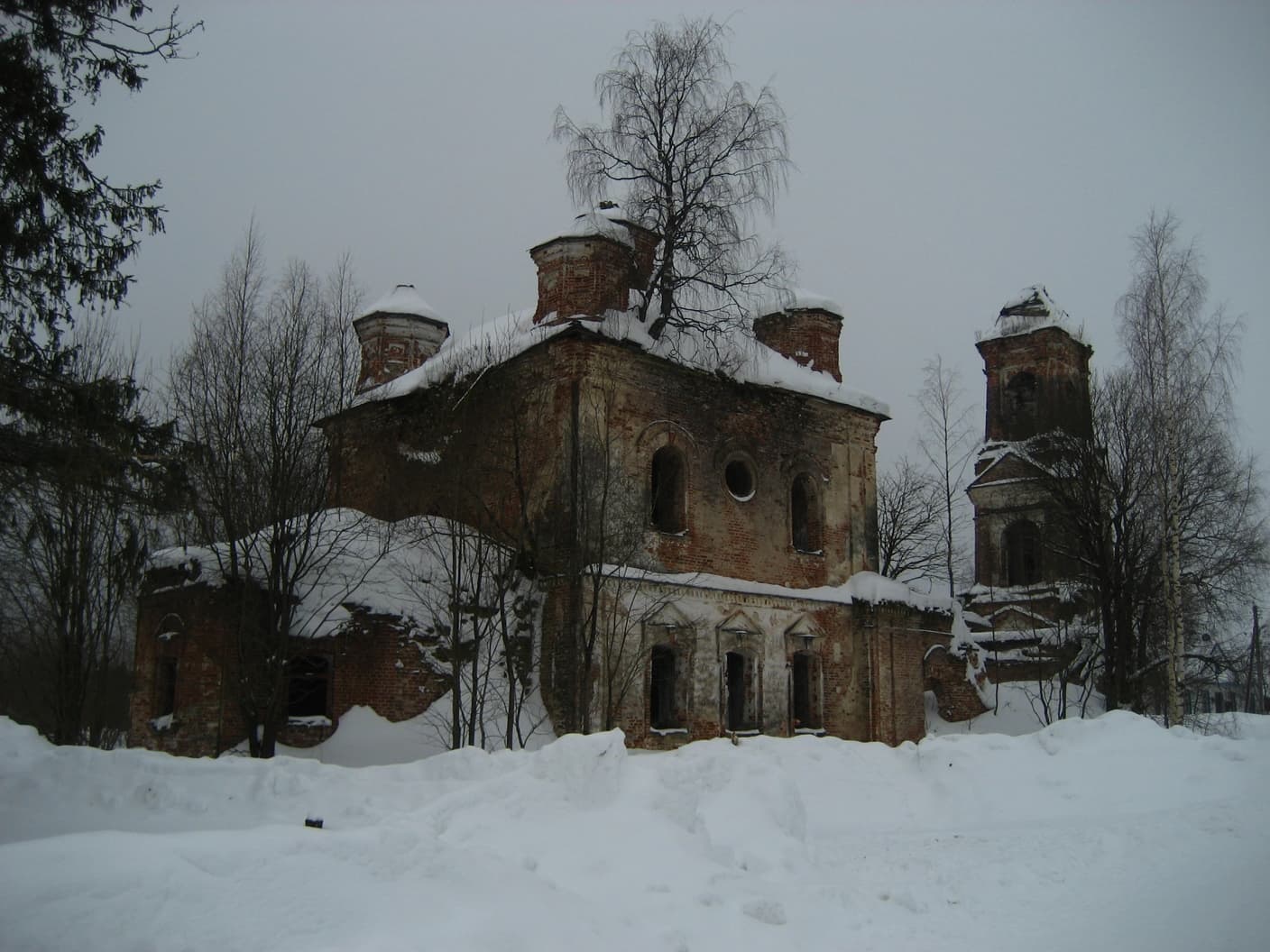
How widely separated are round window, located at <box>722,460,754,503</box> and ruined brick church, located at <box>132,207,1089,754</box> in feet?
0.12

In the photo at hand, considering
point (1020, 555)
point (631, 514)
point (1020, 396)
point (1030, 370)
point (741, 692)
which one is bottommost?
point (741, 692)

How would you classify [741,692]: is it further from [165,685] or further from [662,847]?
[662,847]

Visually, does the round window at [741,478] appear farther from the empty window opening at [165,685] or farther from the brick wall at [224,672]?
the empty window opening at [165,685]

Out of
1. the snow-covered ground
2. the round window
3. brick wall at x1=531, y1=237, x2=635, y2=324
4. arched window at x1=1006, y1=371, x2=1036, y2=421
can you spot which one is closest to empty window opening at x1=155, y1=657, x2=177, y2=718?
the snow-covered ground

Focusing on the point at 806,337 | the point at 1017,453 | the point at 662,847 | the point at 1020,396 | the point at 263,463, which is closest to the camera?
the point at 662,847

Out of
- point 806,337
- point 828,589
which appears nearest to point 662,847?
point 828,589

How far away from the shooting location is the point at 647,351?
59.5 feet

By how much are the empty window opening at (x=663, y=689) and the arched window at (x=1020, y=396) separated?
1809 centimetres

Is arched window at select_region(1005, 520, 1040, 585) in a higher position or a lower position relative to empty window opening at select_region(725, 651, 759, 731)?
higher

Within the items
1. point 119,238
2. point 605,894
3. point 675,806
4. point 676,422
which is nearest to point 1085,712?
point 676,422

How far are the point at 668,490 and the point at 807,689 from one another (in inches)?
182

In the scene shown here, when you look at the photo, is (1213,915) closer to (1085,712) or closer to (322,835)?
(322,835)

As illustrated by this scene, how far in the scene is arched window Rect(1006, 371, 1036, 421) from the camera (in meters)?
32.2

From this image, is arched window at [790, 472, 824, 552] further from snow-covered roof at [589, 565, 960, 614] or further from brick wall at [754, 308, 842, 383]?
brick wall at [754, 308, 842, 383]
